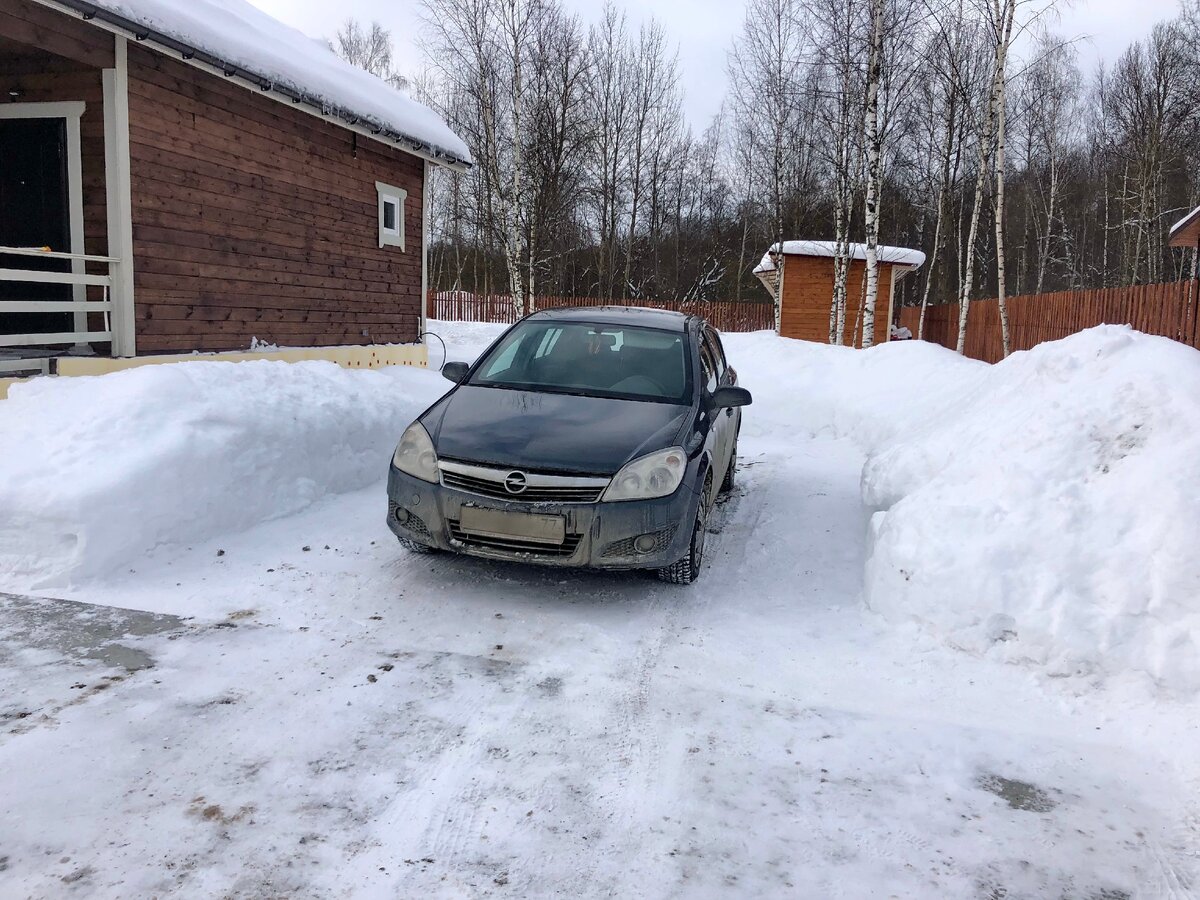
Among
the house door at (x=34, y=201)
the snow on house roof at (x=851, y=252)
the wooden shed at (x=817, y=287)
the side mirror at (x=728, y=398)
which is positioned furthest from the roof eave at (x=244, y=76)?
the wooden shed at (x=817, y=287)

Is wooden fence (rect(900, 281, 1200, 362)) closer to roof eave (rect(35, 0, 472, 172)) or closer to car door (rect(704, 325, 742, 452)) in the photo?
car door (rect(704, 325, 742, 452))

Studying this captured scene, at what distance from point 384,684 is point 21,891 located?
1.50m

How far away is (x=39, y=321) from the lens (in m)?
9.06

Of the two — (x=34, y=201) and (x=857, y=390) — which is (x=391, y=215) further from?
(x=857, y=390)

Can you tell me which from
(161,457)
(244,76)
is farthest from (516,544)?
(244,76)

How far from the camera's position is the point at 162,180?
8.64 metres

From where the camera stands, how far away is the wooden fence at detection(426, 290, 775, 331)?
3078 centimetres

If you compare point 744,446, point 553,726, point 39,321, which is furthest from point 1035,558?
point 39,321

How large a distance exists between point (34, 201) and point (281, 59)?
308cm

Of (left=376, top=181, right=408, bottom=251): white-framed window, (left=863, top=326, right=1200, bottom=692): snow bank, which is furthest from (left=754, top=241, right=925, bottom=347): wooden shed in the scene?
(left=863, top=326, right=1200, bottom=692): snow bank

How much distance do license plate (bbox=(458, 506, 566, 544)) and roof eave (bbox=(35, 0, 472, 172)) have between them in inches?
227

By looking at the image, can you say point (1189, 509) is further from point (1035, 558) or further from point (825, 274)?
point (825, 274)

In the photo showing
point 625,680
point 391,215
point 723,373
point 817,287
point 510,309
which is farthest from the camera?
point 510,309

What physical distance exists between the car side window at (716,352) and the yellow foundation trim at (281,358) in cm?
473
